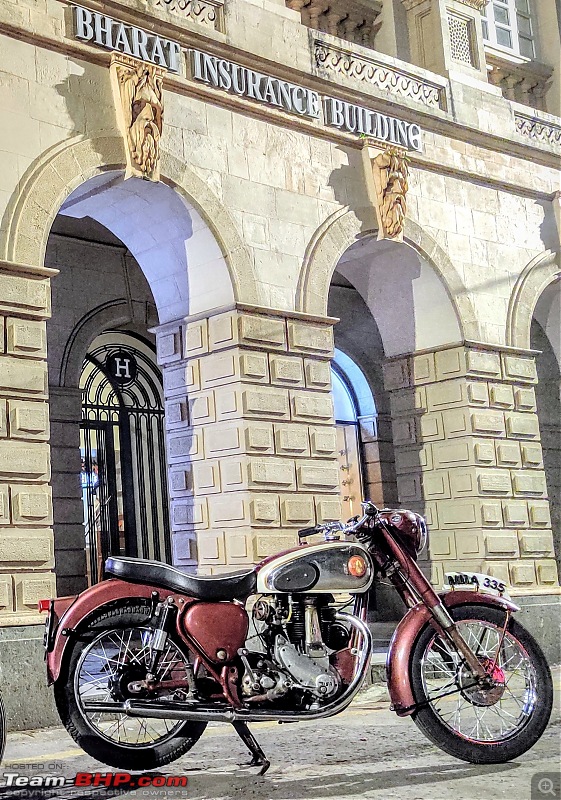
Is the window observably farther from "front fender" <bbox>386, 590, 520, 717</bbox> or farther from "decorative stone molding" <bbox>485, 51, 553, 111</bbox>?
"front fender" <bbox>386, 590, 520, 717</bbox>

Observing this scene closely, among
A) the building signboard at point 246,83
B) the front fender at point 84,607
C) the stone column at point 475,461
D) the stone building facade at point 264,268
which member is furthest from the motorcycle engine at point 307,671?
the stone column at point 475,461

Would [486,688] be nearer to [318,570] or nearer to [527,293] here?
[318,570]

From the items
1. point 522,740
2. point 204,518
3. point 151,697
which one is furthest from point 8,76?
point 522,740

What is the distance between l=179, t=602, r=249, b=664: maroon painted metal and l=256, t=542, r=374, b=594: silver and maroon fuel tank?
0.75ft

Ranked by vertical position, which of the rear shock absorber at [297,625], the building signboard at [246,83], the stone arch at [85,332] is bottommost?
the rear shock absorber at [297,625]

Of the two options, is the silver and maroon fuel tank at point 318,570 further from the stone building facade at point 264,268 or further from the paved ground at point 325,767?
the stone building facade at point 264,268

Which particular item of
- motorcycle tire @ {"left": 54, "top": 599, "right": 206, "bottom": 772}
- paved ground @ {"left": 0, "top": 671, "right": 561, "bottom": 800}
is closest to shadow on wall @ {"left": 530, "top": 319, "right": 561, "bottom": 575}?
paved ground @ {"left": 0, "top": 671, "right": 561, "bottom": 800}

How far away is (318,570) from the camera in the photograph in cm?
565

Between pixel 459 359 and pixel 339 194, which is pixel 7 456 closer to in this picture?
pixel 339 194

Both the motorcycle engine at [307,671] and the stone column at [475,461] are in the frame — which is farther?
the stone column at [475,461]

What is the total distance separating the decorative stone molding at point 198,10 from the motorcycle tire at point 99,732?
24.1ft

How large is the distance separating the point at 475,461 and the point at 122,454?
480 cm

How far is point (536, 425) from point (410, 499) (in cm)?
206

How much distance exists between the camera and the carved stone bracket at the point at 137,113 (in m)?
9.93
